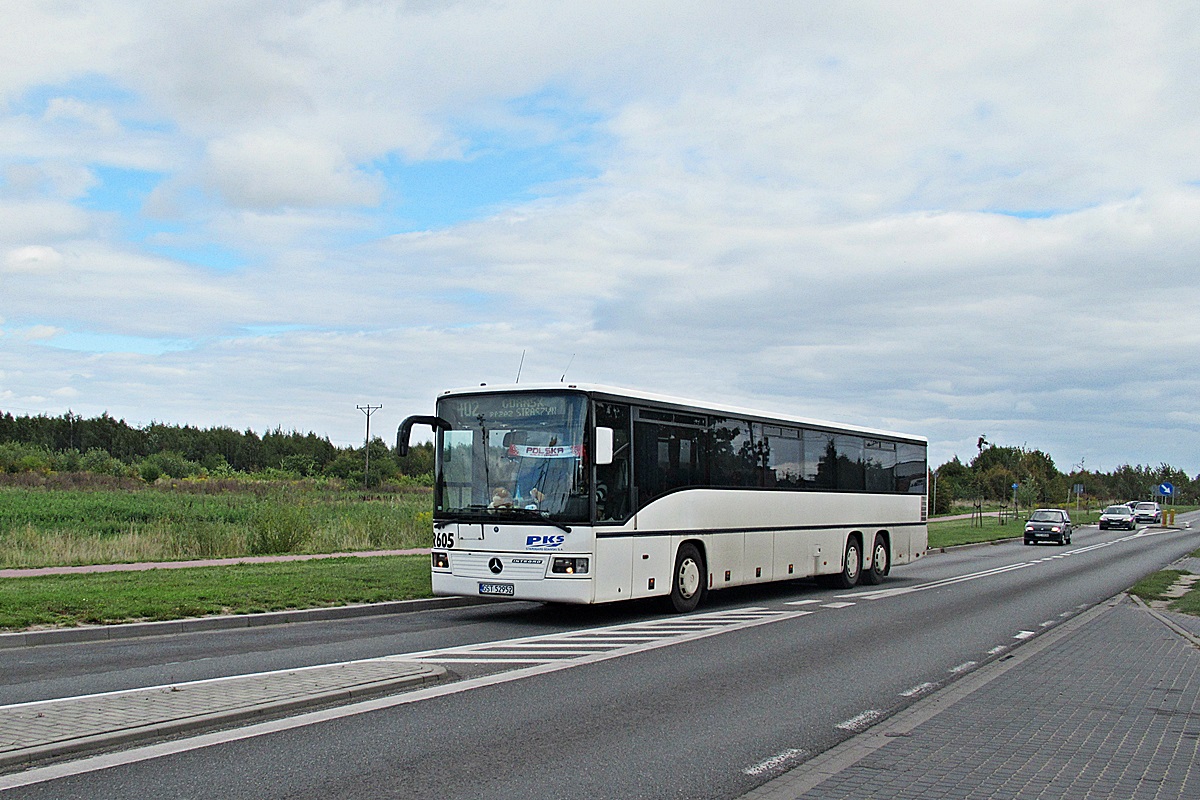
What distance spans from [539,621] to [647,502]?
7.21ft

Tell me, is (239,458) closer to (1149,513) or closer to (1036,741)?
(1149,513)

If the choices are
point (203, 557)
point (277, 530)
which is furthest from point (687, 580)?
point (277, 530)

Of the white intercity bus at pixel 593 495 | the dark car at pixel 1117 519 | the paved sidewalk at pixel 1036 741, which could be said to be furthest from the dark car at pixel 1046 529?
the paved sidewalk at pixel 1036 741

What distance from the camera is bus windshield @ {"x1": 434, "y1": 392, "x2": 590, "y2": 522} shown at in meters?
14.4

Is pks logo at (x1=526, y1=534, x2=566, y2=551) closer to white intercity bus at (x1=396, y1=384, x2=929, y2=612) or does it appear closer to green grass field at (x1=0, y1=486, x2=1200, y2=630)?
white intercity bus at (x1=396, y1=384, x2=929, y2=612)

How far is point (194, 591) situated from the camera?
15469 mm

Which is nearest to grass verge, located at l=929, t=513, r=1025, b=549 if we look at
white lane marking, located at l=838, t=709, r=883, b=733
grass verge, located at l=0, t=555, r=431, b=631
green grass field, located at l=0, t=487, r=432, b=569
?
green grass field, located at l=0, t=487, r=432, b=569

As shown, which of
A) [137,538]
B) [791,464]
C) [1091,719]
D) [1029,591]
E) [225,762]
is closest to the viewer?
[225,762]

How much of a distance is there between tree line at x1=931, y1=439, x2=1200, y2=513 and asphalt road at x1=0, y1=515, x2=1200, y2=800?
161ft

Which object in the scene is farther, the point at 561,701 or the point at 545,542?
the point at 545,542

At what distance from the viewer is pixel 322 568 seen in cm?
2048

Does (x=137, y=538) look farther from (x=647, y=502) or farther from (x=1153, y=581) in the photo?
(x=1153, y=581)

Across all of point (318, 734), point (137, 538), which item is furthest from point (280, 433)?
point (318, 734)

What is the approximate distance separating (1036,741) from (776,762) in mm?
2015
